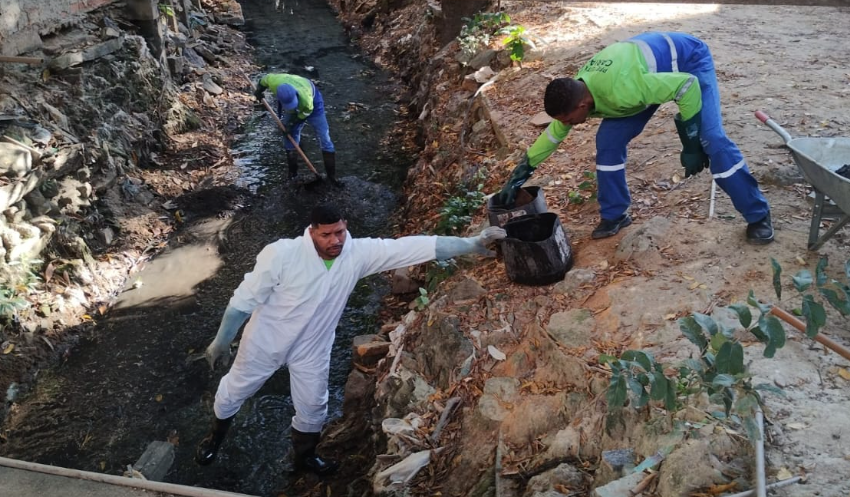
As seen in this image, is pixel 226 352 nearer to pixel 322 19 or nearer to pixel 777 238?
pixel 777 238

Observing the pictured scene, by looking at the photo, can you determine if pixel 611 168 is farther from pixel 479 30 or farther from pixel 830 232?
pixel 479 30

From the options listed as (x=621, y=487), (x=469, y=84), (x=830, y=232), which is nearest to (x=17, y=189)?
(x=469, y=84)

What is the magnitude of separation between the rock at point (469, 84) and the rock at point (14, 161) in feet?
18.3

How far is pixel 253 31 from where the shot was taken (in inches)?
675

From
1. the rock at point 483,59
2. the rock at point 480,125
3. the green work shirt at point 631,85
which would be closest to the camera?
the green work shirt at point 631,85

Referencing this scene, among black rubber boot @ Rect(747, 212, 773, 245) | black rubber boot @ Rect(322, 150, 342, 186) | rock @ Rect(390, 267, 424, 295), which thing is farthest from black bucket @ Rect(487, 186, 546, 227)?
black rubber boot @ Rect(322, 150, 342, 186)

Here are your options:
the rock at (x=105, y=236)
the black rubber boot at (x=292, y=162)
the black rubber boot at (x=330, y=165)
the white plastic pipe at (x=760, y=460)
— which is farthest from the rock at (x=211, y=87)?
the white plastic pipe at (x=760, y=460)

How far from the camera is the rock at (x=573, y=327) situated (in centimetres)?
392

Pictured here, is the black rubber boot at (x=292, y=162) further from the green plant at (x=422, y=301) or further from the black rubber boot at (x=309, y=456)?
the black rubber boot at (x=309, y=456)

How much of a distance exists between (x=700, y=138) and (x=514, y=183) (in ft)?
4.06

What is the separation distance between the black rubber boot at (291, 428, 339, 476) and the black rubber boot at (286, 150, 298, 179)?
5.15 m

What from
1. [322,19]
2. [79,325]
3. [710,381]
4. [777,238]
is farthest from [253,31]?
[710,381]

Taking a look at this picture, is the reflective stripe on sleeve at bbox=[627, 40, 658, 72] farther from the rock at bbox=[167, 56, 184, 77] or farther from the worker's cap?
the rock at bbox=[167, 56, 184, 77]

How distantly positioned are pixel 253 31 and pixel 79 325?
12.8m
